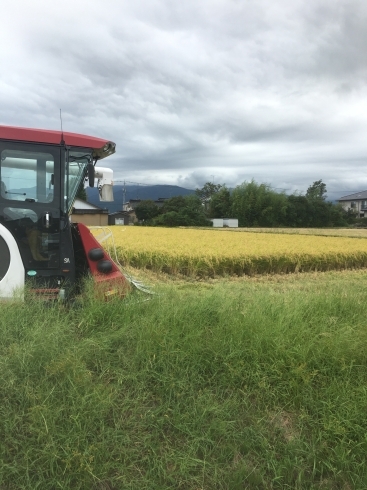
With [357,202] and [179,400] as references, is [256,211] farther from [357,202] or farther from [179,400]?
[179,400]

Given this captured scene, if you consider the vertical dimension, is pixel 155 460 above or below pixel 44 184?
below

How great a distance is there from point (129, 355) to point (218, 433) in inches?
38.0

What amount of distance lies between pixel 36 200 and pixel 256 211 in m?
50.4

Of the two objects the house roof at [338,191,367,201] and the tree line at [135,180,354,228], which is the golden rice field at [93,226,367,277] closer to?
the tree line at [135,180,354,228]

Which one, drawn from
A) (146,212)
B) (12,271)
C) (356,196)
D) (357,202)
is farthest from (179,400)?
(356,196)

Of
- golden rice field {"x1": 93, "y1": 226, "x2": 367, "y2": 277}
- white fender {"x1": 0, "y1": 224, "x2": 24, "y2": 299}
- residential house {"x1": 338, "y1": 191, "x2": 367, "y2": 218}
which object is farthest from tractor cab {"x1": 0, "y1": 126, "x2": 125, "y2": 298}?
residential house {"x1": 338, "y1": 191, "x2": 367, "y2": 218}

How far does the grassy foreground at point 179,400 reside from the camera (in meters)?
2.28

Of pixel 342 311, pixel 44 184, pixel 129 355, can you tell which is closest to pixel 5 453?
pixel 129 355

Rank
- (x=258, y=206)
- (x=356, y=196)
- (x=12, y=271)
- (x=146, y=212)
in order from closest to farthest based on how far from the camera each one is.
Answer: (x=12, y=271)
(x=258, y=206)
(x=146, y=212)
(x=356, y=196)

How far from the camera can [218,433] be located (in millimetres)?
2514

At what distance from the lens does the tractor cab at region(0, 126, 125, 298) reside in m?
4.23

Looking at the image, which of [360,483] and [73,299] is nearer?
[360,483]

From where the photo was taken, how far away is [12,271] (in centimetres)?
426

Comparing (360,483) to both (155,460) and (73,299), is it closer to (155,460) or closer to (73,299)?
(155,460)
